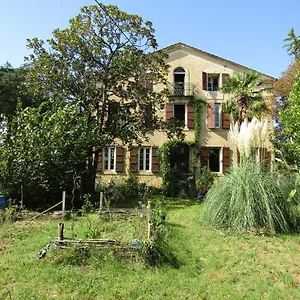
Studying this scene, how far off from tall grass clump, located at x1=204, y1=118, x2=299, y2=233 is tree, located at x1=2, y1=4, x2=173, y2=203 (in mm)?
5370

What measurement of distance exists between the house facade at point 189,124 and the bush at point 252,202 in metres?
9.87

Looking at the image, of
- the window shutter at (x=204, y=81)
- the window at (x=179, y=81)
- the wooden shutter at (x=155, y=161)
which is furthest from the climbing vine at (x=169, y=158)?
the window at (x=179, y=81)

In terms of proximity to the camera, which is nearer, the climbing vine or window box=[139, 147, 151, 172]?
the climbing vine

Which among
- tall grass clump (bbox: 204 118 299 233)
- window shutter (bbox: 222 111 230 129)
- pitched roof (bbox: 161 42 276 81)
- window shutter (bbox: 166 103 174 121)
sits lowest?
A: tall grass clump (bbox: 204 118 299 233)

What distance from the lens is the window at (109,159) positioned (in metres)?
17.4

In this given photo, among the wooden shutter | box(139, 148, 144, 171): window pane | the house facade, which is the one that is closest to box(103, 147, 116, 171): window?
the house facade

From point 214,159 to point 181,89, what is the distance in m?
4.58

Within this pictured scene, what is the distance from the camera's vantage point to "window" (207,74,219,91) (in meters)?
18.3

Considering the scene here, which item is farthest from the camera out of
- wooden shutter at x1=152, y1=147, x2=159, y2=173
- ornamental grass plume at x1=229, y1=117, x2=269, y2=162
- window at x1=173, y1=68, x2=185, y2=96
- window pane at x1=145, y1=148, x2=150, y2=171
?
window at x1=173, y1=68, x2=185, y2=96

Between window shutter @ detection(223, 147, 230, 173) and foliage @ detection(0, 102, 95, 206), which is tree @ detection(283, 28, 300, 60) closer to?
window shutter @ detection(223, 147, 230, 173)

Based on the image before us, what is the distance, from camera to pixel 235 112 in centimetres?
1473

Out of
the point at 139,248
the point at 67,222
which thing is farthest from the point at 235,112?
the point at 139,248

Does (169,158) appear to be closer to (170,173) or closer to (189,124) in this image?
(170,173)

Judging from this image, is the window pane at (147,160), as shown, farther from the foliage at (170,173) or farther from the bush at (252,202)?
the bush at (252,202)
